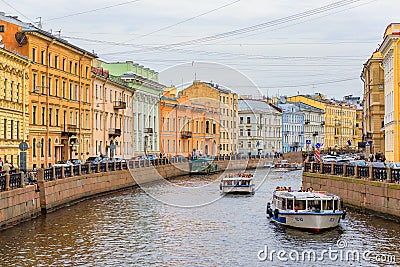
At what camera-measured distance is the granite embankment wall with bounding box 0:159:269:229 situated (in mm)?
27562

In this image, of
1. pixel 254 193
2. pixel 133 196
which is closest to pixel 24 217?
pixel 133 196

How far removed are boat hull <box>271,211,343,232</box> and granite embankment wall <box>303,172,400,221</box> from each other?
8.52 feet

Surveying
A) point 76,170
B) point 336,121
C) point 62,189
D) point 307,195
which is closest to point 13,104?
point 76,170

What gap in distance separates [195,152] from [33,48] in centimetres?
3331

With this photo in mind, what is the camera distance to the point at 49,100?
51.4 meters

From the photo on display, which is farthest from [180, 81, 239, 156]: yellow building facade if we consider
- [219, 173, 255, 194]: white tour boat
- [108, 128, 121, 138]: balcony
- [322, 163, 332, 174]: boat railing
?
[322, 163, 332, 174]: boat railing

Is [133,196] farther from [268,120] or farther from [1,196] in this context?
[268,120]

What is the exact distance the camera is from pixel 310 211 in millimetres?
27703

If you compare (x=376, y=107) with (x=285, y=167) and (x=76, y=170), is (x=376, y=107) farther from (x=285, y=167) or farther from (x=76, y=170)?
(x=76, y=170)

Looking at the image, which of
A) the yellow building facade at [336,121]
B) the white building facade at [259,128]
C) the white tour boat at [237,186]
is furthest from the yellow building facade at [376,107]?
the yellow building facade at [336,121]

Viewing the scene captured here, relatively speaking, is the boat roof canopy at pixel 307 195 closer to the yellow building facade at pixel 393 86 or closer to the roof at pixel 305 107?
the yellow building facade at pixel 393 86

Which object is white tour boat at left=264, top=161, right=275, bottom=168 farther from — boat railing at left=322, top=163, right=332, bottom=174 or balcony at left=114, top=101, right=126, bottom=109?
boat railing at left=322, top=163, right=332, bottom=174

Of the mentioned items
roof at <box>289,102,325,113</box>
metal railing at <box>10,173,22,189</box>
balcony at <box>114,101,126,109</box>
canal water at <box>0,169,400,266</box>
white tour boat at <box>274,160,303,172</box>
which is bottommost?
canal water at <box>0,169,400,266</box>

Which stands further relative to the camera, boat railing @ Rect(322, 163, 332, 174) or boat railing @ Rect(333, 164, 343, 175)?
boat railing @ Rect(322, 163, 332, 174)
